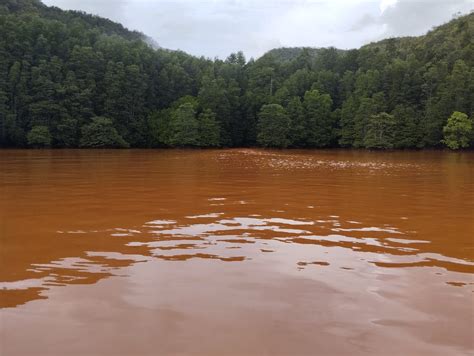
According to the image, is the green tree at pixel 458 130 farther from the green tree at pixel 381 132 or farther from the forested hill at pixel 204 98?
the green tree at pixel 381 132

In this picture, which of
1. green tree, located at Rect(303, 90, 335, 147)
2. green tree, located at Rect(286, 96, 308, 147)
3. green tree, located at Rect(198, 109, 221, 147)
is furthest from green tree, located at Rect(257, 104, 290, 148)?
green tree, located at Rect(198, 109, 221, 147)

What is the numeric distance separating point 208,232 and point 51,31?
2429 inches

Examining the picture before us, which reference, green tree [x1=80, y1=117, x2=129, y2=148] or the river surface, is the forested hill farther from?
the river surface

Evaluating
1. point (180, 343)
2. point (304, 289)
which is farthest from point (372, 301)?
point (180, 343)

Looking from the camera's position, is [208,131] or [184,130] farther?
[208,131]

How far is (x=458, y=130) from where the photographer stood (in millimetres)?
52562

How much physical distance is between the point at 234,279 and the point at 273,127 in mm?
56618

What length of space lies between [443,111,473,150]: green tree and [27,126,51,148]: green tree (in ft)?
145

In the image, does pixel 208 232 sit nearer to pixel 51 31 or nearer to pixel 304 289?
pixel 304 289

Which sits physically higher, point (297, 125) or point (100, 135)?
point (297, 125)

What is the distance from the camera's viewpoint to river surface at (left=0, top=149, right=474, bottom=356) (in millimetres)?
3299

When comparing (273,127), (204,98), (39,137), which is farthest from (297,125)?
(39,137)

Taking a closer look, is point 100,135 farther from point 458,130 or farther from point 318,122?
point 458,130

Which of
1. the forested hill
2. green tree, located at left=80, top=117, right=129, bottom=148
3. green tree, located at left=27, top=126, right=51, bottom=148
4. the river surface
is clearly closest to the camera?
the river surface
